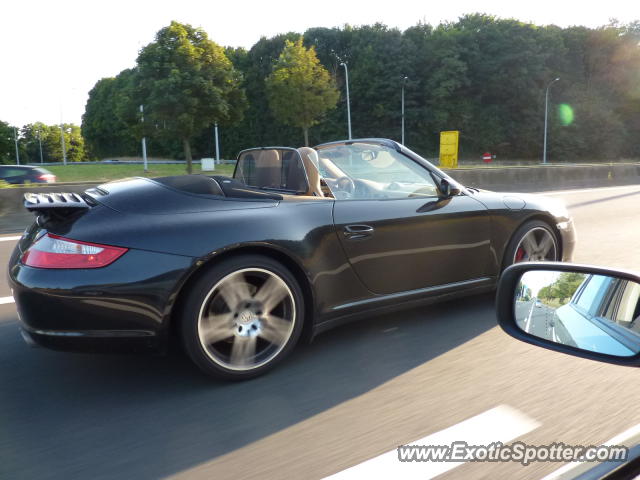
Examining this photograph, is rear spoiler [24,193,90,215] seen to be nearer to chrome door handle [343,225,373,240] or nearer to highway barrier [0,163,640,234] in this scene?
chrome door handle [343,225,373,240]

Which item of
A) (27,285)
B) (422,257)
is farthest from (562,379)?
(27,285)

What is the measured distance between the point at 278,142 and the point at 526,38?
99.1ft

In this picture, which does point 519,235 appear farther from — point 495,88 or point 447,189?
point 495,88

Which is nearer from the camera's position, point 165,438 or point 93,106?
point 165,438

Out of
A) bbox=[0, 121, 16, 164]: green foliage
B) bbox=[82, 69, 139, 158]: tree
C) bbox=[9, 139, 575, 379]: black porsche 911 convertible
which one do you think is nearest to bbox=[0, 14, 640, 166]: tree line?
bbox=[82, 69, 139, 158]: tree

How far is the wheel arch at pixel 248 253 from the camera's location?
288cm

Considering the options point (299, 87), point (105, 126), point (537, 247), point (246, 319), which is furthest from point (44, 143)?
point (246, 319)

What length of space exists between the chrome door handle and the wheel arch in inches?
15.3

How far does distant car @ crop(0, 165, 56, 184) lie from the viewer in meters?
14.2

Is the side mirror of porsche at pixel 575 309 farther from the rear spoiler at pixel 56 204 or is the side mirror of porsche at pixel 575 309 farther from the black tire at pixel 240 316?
the rear spoiler at pixel 56 204

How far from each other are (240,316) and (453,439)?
1.25 meters

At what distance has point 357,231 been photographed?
3434 millimetres

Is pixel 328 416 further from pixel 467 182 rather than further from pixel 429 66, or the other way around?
pixel 429 66

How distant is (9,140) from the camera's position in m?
83.9
